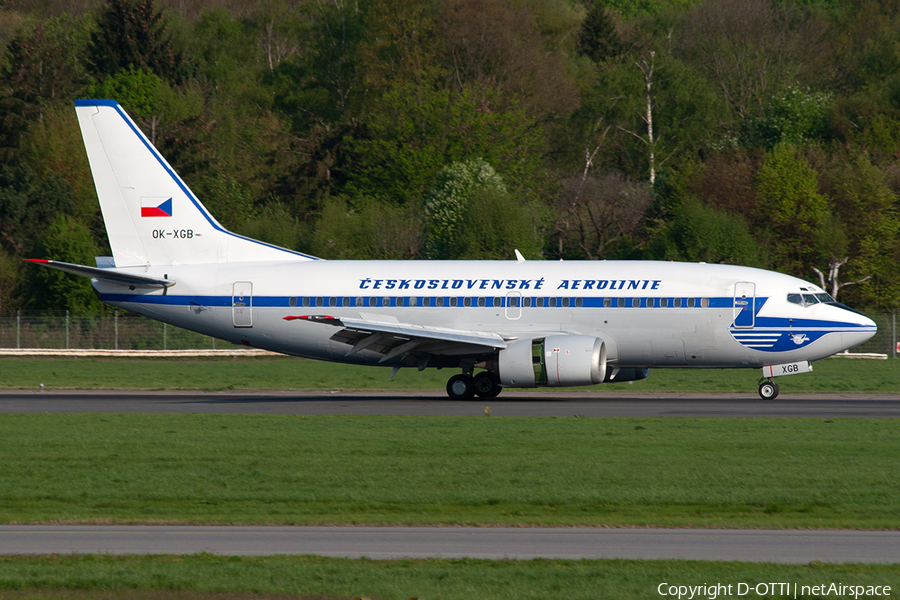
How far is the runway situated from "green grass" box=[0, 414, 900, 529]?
2.48 metres

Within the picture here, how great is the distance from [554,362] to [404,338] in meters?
4.20

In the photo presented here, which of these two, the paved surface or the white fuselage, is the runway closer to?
the white fuselage

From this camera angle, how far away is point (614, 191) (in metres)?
72.2

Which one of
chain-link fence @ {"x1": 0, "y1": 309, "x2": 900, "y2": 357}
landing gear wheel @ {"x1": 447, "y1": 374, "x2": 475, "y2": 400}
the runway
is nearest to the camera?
the runway

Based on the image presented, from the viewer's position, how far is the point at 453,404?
29953 mm

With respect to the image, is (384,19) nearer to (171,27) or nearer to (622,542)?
(171,27)

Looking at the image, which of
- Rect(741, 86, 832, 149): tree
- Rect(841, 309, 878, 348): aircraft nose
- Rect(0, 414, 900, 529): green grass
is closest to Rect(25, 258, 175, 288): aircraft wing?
Rect(0, 414, 900, 529): green grass

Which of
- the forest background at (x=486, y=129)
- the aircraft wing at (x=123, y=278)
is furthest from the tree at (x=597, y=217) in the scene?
the aircraft wing at (x=123, y=278)

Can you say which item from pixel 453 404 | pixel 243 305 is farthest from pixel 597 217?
pixel 453 404

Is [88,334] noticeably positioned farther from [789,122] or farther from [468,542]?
[789,122]

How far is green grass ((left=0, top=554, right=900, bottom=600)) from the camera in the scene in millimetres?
10039

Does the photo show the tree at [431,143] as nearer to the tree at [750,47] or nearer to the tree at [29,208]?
the tree at [29,208]

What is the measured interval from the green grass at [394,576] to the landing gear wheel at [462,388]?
66.4ft

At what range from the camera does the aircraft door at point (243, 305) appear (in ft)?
107
